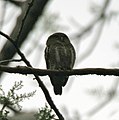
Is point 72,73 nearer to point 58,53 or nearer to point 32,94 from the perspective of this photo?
point 32,94

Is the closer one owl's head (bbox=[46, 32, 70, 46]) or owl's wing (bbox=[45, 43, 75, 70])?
owl's wing (bbox=[45, 43, 75, 70])

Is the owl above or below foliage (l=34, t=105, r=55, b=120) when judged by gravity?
above

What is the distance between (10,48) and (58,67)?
47 cm

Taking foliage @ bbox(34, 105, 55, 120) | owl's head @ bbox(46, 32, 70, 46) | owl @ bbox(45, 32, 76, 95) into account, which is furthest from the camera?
owl's head @ bbox(46, 32, 70, 46)

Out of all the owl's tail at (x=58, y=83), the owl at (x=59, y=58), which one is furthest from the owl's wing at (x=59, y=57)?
the owl's tail at (x=58, y=83)

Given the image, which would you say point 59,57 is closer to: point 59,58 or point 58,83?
point 59,58

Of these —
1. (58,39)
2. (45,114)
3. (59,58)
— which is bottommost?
(45,114)

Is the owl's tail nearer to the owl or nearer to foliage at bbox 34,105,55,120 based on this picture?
the owl

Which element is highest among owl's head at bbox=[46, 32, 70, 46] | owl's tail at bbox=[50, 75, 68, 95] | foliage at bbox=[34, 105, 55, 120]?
owl's head at bbox=[46, 32, 70, 46]

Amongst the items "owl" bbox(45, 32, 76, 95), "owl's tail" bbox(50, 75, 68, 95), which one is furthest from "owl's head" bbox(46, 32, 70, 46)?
"owl's tail" bbox(50, 75, 68, 95)

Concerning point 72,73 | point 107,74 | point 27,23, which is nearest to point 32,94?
point 72,73

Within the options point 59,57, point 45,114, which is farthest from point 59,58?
point 45,114

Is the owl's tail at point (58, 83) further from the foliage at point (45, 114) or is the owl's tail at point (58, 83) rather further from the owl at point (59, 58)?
the foliage at point (45, 114)

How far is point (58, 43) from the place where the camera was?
417 cm
